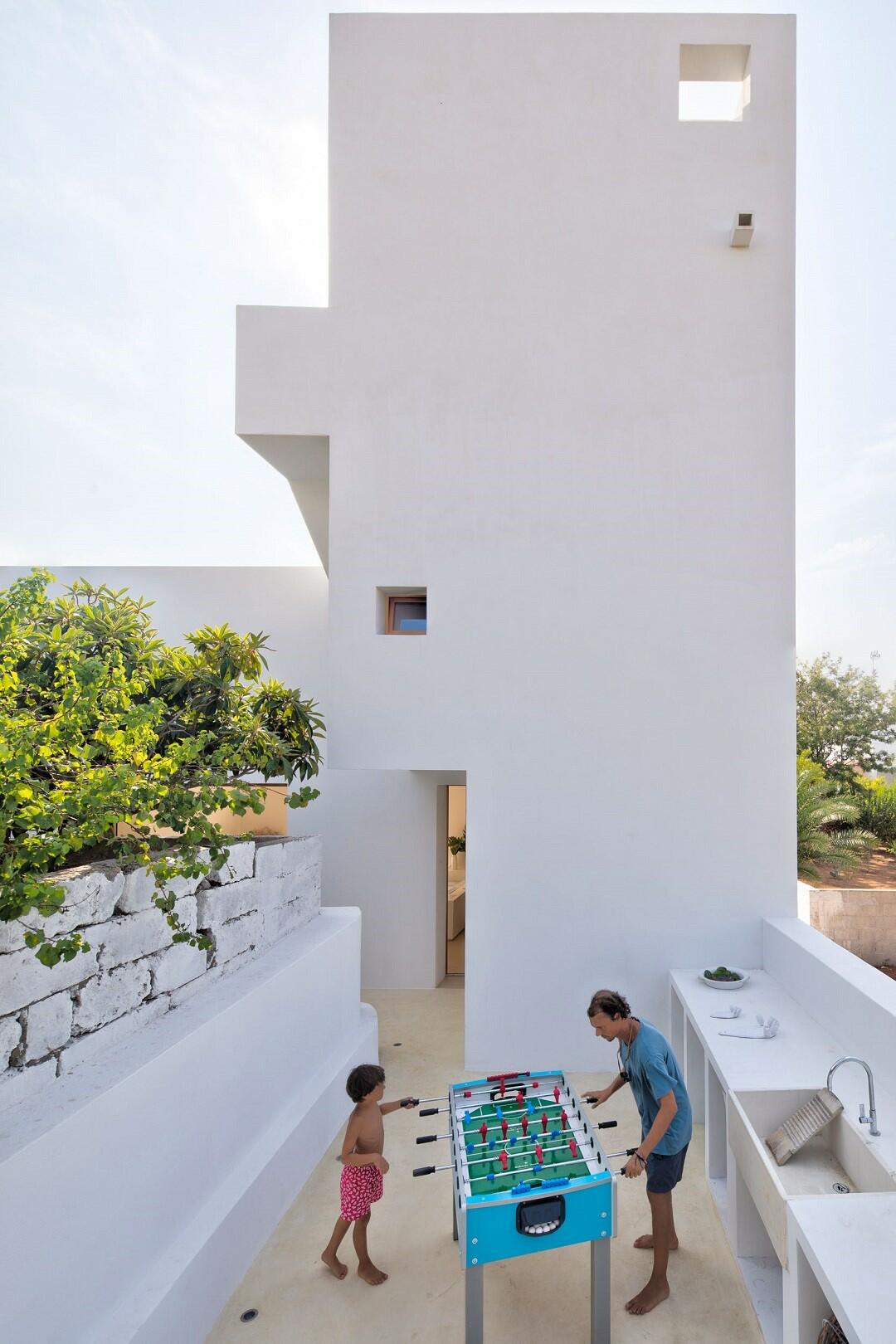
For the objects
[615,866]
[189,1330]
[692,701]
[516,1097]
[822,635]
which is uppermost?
A: [822,635]

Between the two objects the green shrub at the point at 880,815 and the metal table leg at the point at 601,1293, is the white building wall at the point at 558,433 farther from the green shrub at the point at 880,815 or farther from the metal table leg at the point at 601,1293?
the green shrub at the point at 880,815

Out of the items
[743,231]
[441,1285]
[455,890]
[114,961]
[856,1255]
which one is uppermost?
[743,231]

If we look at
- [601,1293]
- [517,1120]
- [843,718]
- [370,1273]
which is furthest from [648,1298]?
[843,718]

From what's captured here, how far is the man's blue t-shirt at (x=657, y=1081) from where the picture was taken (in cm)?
300

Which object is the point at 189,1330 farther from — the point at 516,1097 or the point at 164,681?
the point at 164,681

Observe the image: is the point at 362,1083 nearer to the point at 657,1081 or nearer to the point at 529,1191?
the point at 529,1191

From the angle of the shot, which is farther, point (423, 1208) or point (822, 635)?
point (822, 635)

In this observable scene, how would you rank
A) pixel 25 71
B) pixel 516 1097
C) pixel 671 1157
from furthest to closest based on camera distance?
1. pixel 25 71
2. pixel 516 1097
3. pixel 671 1157

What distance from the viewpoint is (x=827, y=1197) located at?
240 cm

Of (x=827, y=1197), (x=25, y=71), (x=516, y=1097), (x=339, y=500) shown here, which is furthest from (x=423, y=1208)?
(x=25, y=71)

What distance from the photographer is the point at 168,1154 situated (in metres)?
2.89

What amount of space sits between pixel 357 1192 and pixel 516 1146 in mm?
841

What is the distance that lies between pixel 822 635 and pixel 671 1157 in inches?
674

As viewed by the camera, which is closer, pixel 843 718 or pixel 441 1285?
pixel 441 1285
